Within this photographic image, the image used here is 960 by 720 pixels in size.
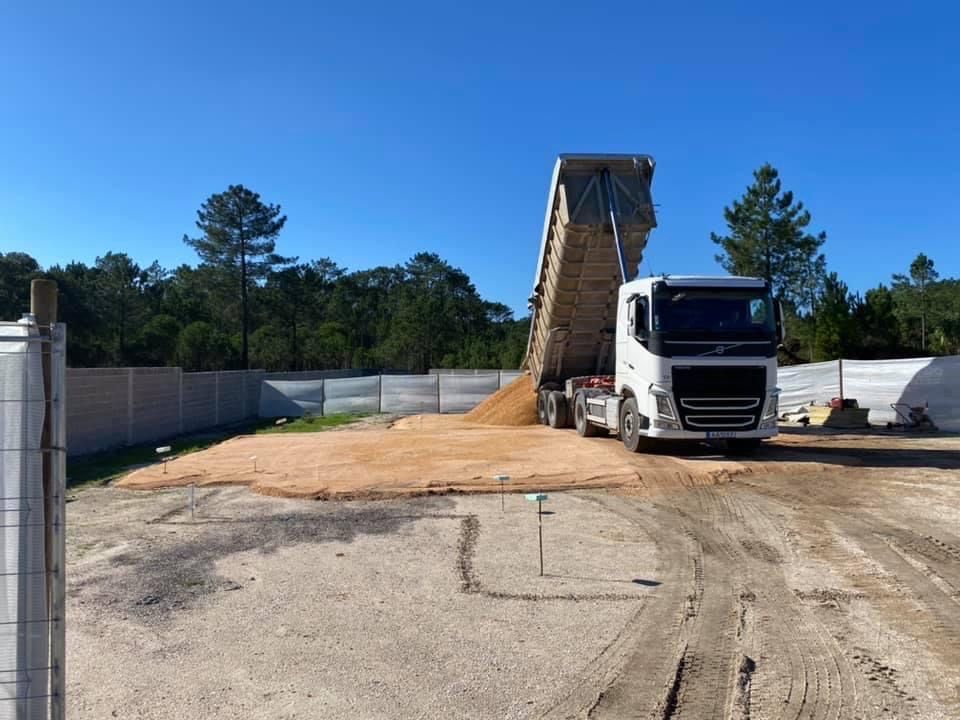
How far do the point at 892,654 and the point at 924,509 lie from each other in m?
5.65

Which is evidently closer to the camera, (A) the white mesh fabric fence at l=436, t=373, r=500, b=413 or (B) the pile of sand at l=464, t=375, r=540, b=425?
(B) the pile of sand at l=464, t=375, r=540, b=425

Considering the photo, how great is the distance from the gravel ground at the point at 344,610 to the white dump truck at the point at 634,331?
4.69 metres

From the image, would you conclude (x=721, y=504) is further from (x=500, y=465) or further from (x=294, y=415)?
(x=294, y=415)

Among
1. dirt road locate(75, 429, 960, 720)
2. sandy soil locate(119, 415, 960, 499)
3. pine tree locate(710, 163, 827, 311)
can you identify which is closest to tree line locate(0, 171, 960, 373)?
pine tree locate(710, 163, 827, 311)

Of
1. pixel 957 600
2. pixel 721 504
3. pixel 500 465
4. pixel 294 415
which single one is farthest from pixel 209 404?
pixel 957 600

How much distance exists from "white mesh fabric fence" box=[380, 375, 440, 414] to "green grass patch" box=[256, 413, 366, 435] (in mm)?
1461

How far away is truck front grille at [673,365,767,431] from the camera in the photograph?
44.9 ft

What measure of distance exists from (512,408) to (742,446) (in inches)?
375

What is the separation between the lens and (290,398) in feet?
109

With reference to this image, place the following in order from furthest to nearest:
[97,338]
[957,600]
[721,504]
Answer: [97,338] → [721,504] → [957,600]

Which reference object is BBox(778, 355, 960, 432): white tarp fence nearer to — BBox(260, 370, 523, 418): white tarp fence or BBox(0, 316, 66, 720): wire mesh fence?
BBox(260, 370, 523, 418): white tarp fence

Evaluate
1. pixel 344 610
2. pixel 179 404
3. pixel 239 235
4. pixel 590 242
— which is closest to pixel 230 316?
pixel 239 235

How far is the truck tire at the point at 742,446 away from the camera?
598 inches

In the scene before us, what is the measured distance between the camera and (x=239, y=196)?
5331 cm
